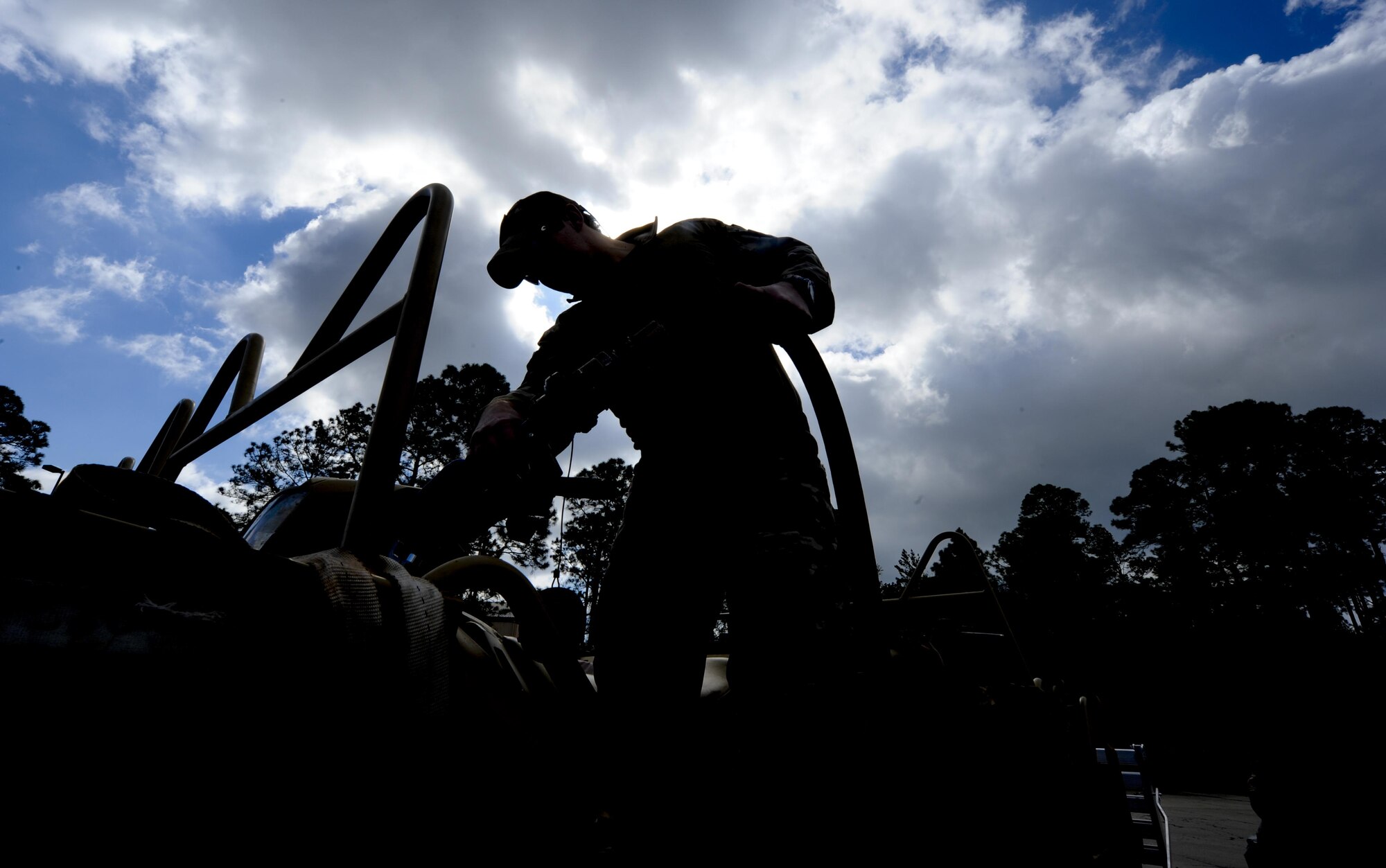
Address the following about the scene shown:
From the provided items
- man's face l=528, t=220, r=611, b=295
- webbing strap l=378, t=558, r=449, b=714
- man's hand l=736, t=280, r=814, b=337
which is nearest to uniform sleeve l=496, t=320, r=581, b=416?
man's face l=528, t=220, r=611, b=295

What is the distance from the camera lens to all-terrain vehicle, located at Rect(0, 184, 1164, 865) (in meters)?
0.53

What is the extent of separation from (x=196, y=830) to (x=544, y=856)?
1.41ft

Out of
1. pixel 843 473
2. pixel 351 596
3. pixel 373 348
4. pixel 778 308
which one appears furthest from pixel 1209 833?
pixel 351 596

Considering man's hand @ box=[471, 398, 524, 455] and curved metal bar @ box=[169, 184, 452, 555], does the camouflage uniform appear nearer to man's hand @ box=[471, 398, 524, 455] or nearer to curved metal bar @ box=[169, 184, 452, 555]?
man's hand @ box=[471, 398, 524, 455]

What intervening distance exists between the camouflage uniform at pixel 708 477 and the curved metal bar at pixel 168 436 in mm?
1465

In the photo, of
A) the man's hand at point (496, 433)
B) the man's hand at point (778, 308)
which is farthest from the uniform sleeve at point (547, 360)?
the man's hand at point (778, 308)

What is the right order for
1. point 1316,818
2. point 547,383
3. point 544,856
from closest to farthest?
point 544,856 → point 547,383 → point 1316,818

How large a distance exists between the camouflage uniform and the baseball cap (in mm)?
312

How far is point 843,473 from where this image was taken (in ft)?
5.20

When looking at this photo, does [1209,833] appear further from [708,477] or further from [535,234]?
[535,234]

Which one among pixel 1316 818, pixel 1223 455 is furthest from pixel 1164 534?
pixel 1316 818

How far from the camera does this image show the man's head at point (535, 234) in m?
2.14

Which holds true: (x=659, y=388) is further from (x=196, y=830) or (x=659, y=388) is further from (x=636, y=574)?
(x=196, y=830)

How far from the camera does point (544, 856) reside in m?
0.84
